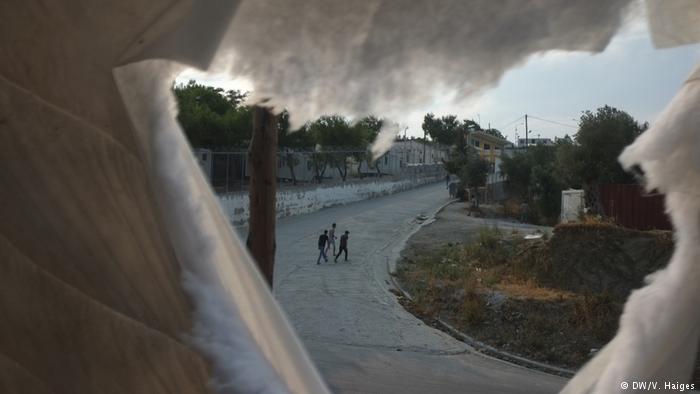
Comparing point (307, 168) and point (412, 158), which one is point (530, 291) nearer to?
point (307, 168)

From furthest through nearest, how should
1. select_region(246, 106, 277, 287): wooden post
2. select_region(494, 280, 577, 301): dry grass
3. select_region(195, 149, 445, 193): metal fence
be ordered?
select_region(195, 149, 445, 193): metal fence
select_region(494, 280, 577, 301): dry grass
select_region(246, 106, 277, 287): wooden post

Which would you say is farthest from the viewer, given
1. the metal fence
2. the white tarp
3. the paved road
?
the metal fence

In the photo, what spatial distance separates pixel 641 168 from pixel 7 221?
946mm

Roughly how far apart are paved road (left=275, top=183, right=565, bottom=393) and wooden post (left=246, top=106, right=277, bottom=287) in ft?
11.7

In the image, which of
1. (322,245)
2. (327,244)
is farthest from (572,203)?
(322,245)

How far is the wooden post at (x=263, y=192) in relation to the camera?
3271 mm

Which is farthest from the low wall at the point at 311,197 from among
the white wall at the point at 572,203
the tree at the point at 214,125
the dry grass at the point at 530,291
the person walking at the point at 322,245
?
the white wall at the point at 572,203

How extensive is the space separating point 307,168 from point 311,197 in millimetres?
9353

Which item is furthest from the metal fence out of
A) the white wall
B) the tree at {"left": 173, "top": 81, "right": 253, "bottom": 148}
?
the white wall

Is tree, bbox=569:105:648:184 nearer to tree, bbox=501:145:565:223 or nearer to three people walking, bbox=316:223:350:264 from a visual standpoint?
tree, bbox=501:145:565:223

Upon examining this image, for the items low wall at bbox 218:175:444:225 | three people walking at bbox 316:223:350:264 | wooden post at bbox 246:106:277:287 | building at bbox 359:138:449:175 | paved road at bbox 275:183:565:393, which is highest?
building at bbox 359:138:449:175

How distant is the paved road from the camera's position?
7109 mm

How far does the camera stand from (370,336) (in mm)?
8867

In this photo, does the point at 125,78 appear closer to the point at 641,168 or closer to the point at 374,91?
the point at 374,91
